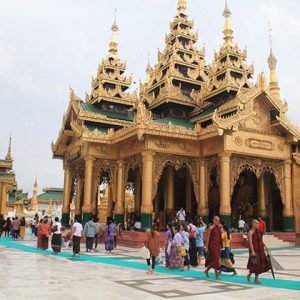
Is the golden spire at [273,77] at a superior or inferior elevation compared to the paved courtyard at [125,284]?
superior

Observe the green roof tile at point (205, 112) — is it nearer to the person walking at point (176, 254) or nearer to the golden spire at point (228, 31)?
the golden spire at point (228, 31)

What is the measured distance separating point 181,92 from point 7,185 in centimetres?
3210

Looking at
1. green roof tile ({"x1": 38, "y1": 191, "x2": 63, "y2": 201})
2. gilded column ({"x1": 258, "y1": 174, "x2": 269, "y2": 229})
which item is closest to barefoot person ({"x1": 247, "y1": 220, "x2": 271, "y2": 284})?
gilded column ({"x1": 258, "y1": 174, "x2": 269, "y2": 229})

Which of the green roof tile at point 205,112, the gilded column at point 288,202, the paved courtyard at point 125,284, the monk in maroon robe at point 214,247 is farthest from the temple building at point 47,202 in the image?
the monk in maroon robe at point 214,247

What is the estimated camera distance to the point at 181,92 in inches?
1017

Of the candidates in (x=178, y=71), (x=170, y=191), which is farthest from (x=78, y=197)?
(x=178, y=71)

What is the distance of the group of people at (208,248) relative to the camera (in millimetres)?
8188

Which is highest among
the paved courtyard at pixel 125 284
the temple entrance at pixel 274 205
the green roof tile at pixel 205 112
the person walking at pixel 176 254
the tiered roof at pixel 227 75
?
the tiered roof at pixel 227 75

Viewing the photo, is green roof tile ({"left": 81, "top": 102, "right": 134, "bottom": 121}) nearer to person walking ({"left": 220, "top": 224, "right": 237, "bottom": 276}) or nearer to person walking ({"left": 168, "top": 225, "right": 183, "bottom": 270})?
person walking ({"left": 168, "top": 225, "right": 183, "bottom": 270})

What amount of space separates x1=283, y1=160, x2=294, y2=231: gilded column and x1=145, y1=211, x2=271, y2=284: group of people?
31.5ft

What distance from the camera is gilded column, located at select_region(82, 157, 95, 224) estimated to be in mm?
22156

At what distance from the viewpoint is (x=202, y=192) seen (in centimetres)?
2048

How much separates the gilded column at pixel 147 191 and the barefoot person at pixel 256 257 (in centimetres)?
1081

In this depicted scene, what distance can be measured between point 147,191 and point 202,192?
10.9 feet
